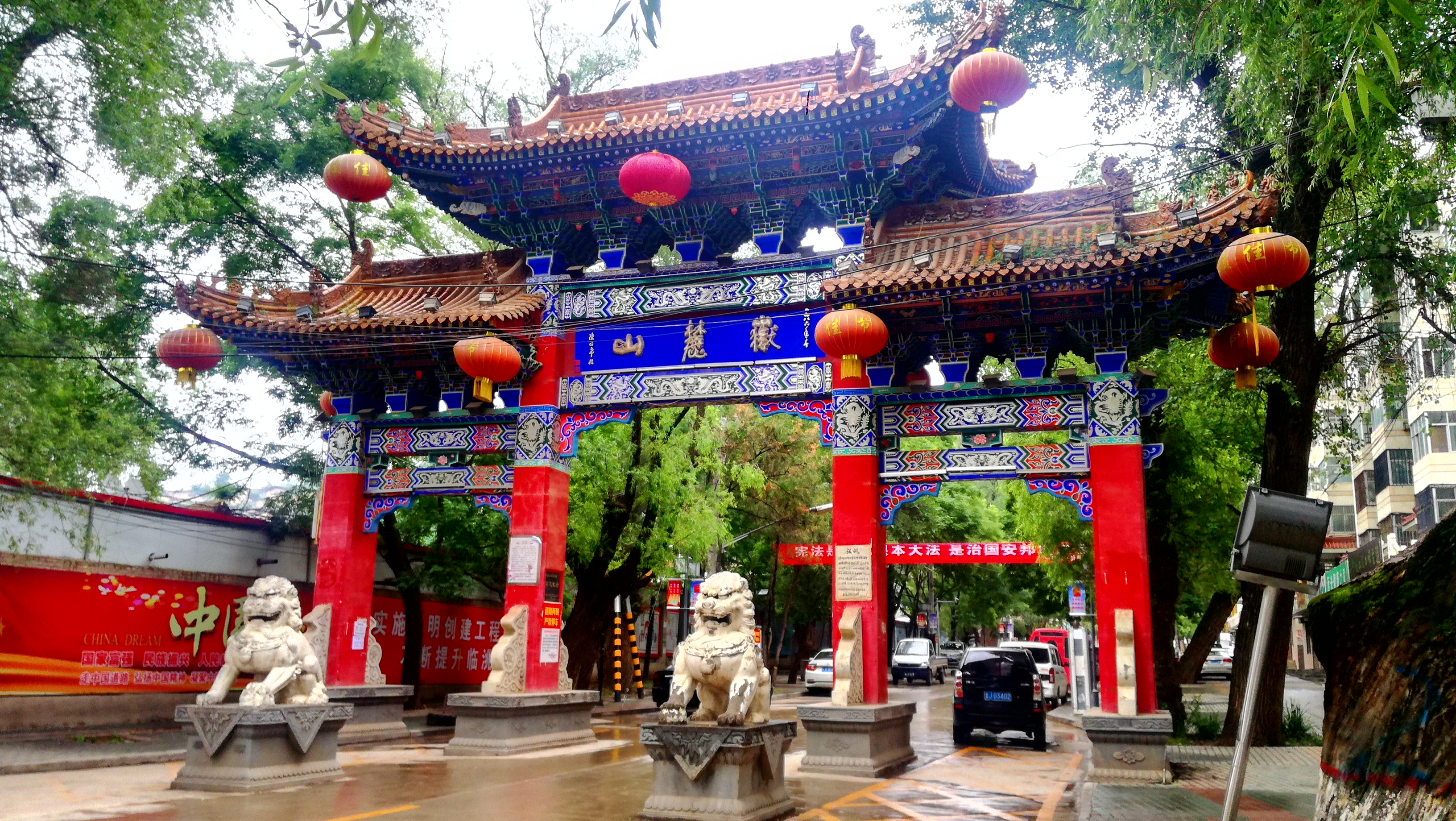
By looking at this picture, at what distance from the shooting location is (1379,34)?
9.44 feet

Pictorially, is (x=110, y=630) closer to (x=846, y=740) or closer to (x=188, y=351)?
(x=188, y=351)

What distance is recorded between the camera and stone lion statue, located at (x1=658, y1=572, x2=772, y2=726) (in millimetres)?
7566

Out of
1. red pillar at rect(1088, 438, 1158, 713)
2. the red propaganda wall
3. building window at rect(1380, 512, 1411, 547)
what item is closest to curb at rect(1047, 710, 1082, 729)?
red pillar at rect(1088, 438, 1158, 713)

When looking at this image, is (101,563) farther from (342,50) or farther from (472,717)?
(342,50)

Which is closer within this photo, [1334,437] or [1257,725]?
[1257,725]

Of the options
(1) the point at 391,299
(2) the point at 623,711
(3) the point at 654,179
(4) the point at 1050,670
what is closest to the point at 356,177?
(3) the point at 654,179

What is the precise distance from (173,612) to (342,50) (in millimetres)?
9020

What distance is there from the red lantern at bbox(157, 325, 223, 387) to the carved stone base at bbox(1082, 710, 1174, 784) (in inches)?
398

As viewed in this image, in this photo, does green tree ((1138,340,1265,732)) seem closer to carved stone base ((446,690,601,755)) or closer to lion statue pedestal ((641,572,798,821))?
lion statue pedestal ((641,572,798,821))

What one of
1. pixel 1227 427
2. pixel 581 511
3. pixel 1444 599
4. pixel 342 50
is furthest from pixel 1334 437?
pixel 342 50

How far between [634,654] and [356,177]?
14.7 m

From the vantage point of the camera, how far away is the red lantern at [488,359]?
38.4ft

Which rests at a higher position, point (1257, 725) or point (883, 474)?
point (883, 474)

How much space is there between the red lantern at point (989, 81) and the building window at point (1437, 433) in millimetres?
20917
